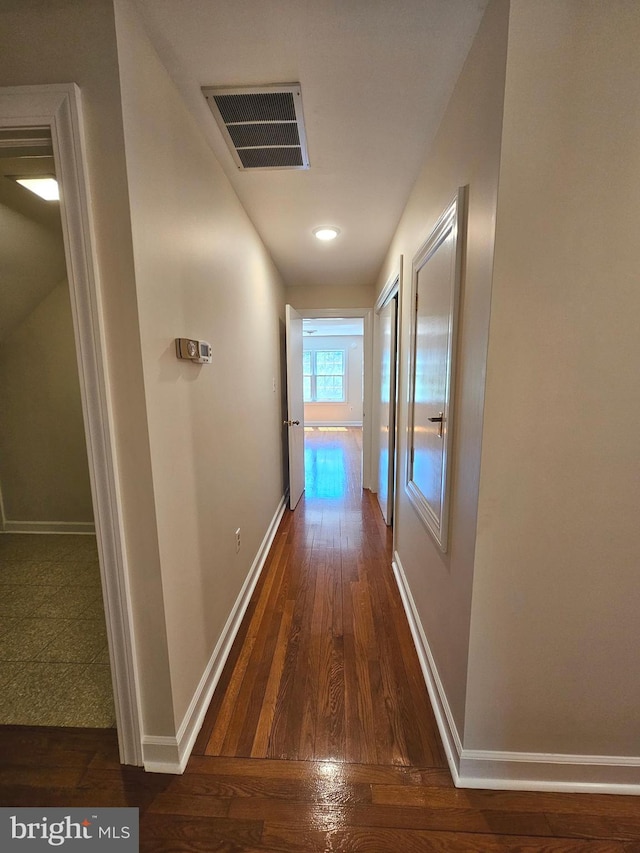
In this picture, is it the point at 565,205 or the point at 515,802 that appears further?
the point at 515,802

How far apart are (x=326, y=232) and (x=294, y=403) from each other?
1597 millimetres

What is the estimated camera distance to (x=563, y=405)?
0.92 meters

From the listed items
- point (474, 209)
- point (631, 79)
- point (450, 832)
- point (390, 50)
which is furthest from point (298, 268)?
point (450, 832)

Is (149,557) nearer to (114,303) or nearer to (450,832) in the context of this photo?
(114,303)

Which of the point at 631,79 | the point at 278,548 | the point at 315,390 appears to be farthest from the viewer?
the point at 315,390

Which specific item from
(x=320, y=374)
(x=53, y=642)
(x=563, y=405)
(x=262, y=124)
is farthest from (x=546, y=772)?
(x=320, y=374)

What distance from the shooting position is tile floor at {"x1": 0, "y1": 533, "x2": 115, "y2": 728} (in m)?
1.35

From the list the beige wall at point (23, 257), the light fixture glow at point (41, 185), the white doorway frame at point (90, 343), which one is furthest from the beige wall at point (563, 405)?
the beige wall at point (23, 257)

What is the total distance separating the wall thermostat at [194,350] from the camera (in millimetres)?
1158

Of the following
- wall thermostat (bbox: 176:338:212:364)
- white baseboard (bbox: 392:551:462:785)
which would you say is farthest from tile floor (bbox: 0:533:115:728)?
wall thermostat (bbox: 176:338:212:364)

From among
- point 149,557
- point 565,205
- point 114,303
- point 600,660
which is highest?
point 565,205

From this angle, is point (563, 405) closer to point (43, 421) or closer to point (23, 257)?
point (23, 257)

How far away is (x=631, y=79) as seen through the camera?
2.66 feet

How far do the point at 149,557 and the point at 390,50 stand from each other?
1.80 m
